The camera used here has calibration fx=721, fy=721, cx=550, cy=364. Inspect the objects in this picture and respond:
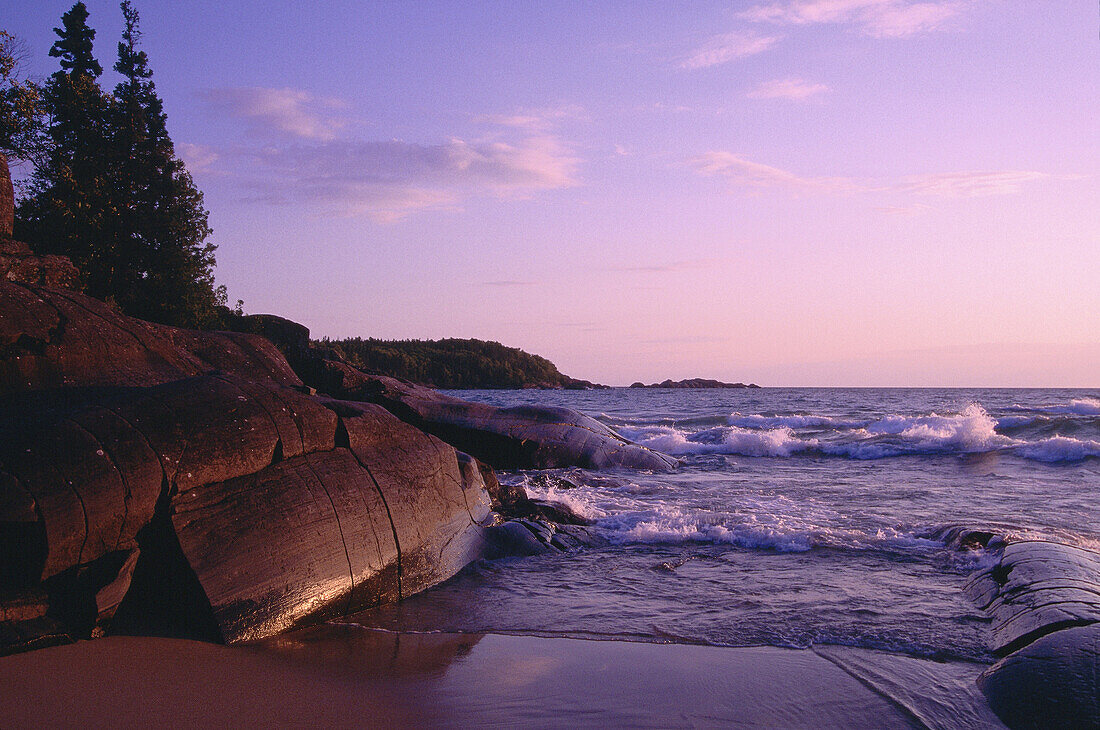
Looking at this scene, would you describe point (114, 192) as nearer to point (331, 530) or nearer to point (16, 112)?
point (16, 112)

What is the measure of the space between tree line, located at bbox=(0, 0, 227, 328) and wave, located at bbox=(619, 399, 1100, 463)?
15571mm

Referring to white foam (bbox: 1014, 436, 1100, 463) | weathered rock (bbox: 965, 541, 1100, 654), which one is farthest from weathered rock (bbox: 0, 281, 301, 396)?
white foam (bbox: 1014, 436, 1100, 463)

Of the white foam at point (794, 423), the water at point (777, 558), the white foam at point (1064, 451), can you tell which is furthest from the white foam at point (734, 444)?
the white foam at point (794, 423)

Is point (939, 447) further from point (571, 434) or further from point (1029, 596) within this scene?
point (1029, 596)

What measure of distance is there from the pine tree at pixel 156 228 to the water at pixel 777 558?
42.0ft

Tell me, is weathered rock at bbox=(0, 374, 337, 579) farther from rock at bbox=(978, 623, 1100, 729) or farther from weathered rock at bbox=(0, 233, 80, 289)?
rock at bbox=(978, 623, 1100, 729)

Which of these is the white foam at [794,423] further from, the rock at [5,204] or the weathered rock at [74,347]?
the rock at [5,204]

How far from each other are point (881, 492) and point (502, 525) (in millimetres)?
8669

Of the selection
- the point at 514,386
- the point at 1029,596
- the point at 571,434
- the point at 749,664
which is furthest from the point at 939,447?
the point at 514,386

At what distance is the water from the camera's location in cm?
613

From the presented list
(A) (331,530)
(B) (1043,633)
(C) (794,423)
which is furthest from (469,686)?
(C) (794,423)

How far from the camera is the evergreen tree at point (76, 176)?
18.3m

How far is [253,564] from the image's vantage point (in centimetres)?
555

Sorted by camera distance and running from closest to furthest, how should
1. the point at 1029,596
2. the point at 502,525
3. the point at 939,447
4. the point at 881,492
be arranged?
1. the point at 1029,596
2. the point at 502,525
3. the point at 881,492
4. the point at 939,447
